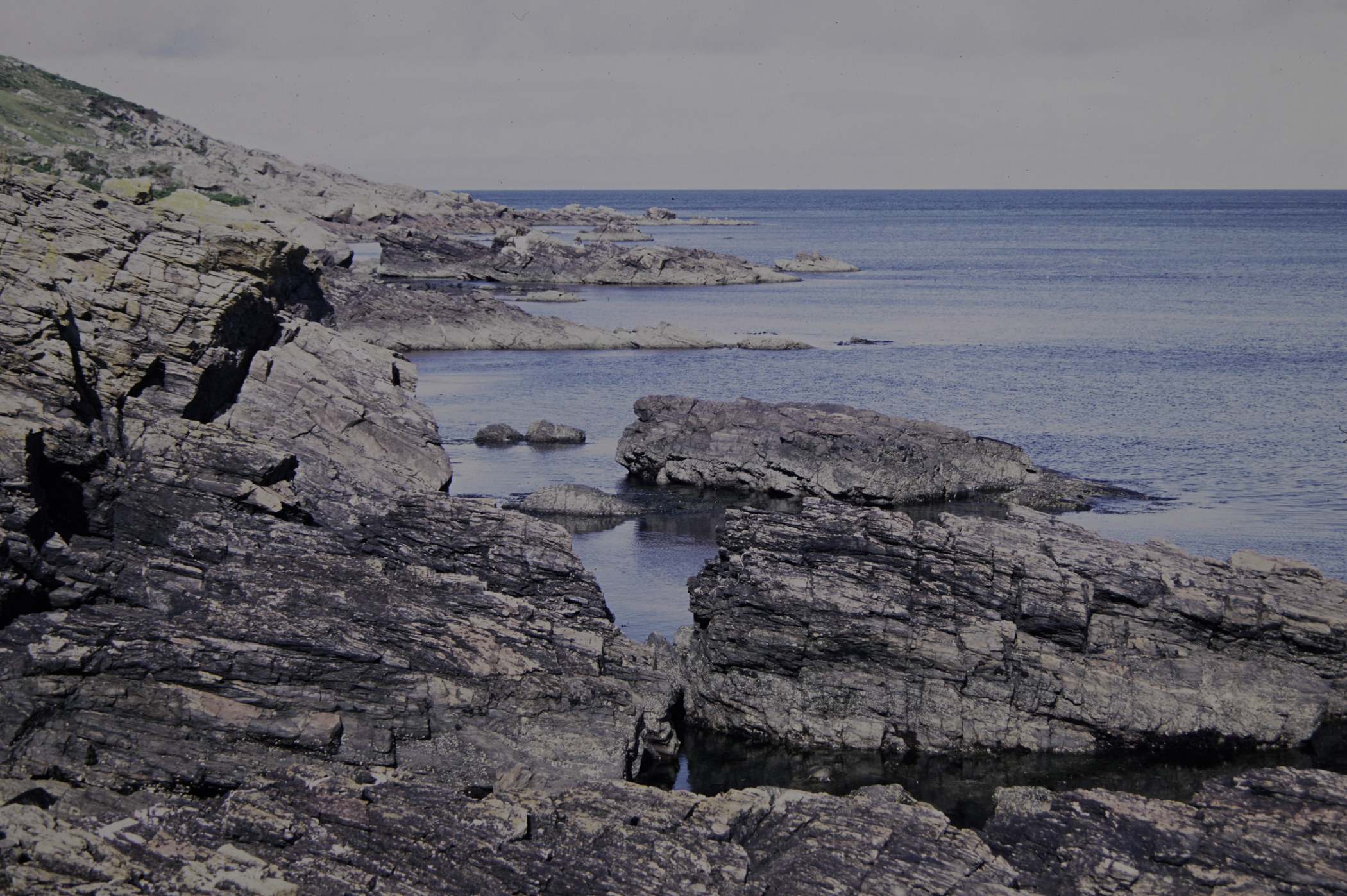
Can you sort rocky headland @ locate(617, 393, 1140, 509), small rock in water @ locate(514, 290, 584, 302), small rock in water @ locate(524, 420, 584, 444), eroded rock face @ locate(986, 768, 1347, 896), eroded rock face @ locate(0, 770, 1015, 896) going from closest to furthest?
eroded rock face @ locate(0, 770, 1015, 896)
eroded rock face @ locate(986, 768, 1347, 896)
rocky headland @ locate(617, 393, 1140, 509)
small rock in water @ locate(524, 420, 584, 444)
small rock in water @ locate(514, 290, 584, 302)

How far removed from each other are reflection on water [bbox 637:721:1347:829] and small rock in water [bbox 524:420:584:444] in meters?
29.1

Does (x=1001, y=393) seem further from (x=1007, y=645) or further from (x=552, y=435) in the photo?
(x=1007, y=645)

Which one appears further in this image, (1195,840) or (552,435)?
(552,435)

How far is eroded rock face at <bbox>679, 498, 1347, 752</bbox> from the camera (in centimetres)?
2367

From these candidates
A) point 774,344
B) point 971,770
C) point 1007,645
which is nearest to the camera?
point 971,770

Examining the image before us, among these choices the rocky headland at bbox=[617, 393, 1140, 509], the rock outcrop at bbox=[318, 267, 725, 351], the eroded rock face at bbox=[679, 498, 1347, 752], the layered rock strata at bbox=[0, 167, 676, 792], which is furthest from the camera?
the rock outcrop at bbox=[318, 267, 725, 351]

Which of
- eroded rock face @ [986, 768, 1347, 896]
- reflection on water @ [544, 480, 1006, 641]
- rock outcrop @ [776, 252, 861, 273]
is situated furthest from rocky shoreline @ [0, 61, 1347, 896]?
rock outcrop @ [776, 252, 861, 273]

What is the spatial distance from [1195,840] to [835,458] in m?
27.6

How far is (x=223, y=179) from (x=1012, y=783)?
16187 centimetres

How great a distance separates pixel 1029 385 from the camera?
65438 millimetres

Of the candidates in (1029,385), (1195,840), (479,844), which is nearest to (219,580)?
(479,844)

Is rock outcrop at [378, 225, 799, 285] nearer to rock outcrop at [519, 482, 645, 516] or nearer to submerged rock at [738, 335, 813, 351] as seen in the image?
submerged rock at [738, 335, 813, 351]

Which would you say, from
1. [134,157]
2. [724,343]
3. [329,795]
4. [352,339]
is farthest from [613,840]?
[134,157]

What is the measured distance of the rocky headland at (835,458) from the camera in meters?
42.0
